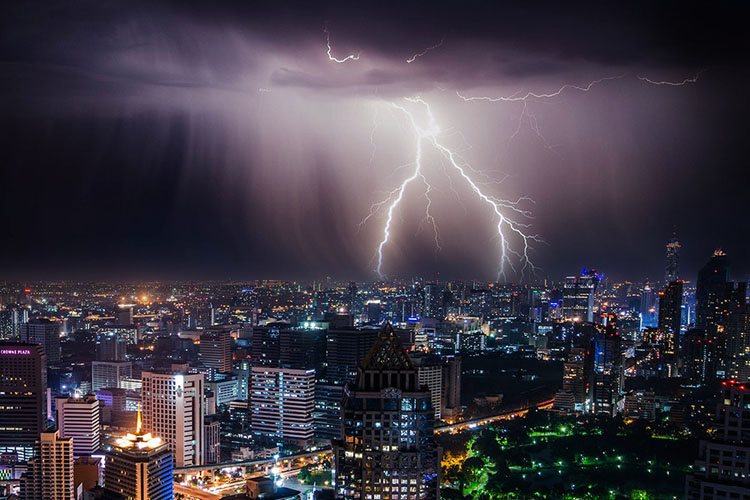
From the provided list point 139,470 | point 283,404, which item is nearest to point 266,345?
point 283,404

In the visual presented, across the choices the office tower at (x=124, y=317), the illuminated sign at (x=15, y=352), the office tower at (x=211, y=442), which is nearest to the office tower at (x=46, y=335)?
the office tower at (x=124, y=317)

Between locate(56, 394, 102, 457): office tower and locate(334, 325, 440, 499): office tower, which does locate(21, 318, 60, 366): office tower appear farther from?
locate(334, 325, 440, 499): office tower

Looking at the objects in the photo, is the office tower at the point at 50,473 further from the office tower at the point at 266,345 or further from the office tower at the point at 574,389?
the office tower at the point at 574,389

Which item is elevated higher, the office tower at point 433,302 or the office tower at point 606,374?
the office tower at point 433,302

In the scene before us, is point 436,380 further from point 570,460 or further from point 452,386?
point 570,460

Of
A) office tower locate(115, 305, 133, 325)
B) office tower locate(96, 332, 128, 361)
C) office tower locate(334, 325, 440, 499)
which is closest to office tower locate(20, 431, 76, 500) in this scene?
office tower locate(334, 325, 440, 499)
